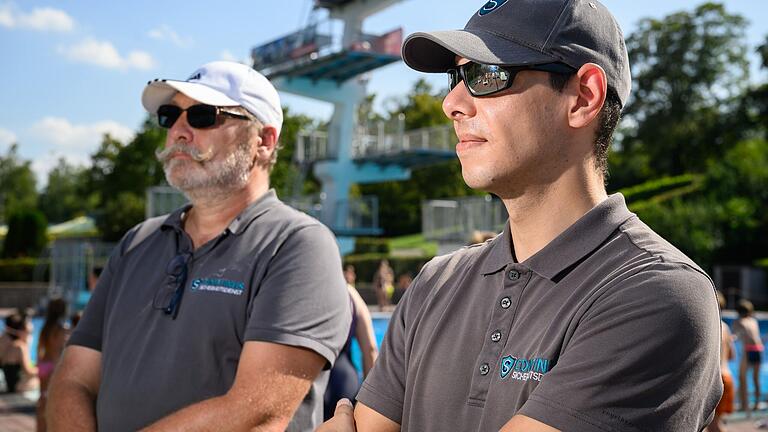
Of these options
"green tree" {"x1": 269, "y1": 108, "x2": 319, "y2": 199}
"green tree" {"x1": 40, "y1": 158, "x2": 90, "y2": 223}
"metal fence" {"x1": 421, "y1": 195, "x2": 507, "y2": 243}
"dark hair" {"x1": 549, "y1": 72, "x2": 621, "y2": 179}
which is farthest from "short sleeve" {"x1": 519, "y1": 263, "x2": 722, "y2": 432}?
"green tree" {"x1": 40, "y1": 158, "x2": 90, "y2": 223}

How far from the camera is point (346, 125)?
4088 centimetres

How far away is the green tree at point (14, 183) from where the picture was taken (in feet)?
320

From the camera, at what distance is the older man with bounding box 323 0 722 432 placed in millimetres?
1657

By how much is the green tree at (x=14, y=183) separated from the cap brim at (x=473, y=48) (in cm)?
10095

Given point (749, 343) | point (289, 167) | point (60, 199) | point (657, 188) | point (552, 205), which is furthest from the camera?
point (60, 199)

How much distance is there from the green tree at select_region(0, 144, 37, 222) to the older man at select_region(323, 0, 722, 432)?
10107cm

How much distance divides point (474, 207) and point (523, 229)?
29.0 m

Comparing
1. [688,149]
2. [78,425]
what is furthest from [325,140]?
[78,425]

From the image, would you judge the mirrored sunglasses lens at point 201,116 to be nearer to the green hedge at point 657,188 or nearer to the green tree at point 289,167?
the green hedge at point 657,188

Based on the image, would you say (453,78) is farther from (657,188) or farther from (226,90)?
(657,188)

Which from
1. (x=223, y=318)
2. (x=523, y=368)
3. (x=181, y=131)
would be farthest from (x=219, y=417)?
(x=523, y=368)

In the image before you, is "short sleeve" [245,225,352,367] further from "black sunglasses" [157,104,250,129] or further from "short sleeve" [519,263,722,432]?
"short sleeve" [519,263,722,432]

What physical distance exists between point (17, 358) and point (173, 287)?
32.0ft

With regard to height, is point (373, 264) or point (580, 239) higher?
point (580, 239)
